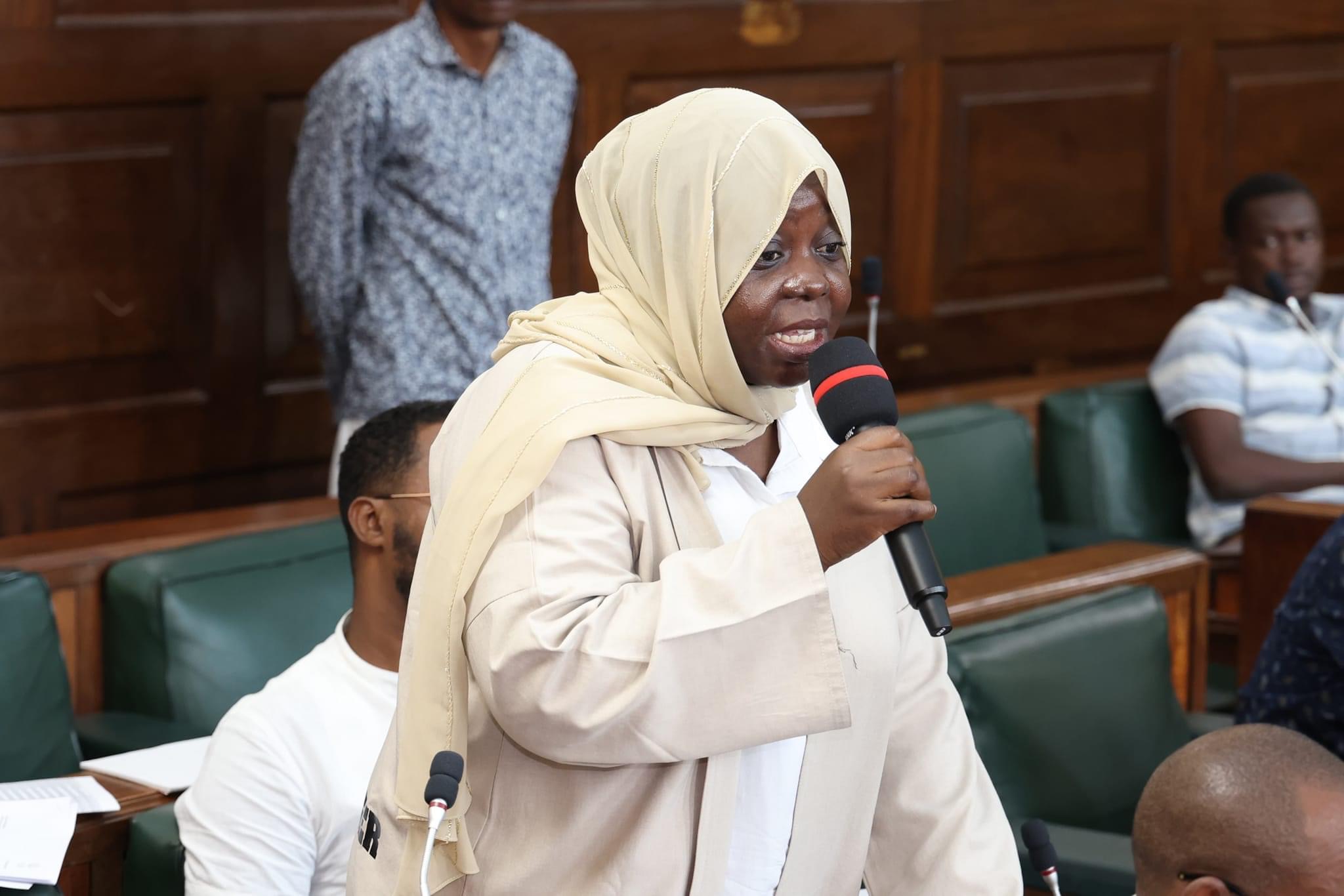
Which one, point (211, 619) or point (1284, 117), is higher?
point (1284, 117)

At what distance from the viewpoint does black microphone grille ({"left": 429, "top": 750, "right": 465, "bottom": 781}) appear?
4.11 ft

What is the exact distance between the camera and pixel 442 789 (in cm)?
123

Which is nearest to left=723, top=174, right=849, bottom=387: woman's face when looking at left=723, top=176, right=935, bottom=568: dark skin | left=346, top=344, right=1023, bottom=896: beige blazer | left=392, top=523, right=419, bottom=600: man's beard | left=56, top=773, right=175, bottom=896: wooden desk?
left=723, top=176, right=935, bottom=568: dark skin

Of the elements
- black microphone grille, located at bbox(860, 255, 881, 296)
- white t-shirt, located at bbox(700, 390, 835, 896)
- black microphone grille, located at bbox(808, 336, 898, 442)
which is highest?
black microphone grille, located at bbox(860, 255, 881, 296)

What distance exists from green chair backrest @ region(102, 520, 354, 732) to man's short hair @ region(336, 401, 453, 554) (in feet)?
1.95

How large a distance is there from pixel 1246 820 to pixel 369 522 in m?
1.02

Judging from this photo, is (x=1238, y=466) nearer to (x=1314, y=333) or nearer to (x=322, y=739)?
(x=1314, y=333)

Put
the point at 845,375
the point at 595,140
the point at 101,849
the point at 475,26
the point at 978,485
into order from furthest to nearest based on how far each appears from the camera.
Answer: the point at 595,140 < the point at 978,485 < the point at 475,26 < the point at 101,849 < the point at 845,375

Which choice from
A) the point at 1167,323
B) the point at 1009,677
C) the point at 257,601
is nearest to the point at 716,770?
the point at 1009,677

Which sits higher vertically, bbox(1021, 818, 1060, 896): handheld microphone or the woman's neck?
the woman's neck

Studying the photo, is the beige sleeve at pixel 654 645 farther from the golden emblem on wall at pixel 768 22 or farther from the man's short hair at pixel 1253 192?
the man's short hair at pixel 1253 192

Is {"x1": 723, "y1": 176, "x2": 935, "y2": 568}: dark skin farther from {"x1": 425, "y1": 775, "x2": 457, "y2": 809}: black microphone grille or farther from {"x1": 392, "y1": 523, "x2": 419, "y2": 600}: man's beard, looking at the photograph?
{"x1": 392, "y1": 523, "x2": 419, "y2": 600}: man's beard

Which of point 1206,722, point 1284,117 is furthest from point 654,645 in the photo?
point 1284,117

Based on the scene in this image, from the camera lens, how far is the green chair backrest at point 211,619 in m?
2.65
